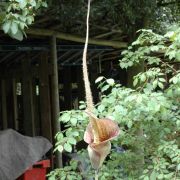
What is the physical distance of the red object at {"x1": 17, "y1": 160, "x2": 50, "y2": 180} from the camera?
19.9 ft

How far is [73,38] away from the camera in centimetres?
695

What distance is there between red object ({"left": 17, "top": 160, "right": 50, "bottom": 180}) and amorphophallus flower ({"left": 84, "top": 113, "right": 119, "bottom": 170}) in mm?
5057

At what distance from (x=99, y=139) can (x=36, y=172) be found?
5.31 metres

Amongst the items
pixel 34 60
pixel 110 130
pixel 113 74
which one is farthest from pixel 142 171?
pixel 113 74

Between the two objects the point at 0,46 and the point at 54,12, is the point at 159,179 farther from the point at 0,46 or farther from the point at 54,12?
the point at 0,46

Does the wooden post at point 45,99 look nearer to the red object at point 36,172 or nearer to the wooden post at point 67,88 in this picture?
the red object at point 36,172

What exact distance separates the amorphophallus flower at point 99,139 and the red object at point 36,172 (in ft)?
16.6

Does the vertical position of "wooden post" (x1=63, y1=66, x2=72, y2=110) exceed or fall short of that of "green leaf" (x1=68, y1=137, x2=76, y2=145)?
it exceeds it

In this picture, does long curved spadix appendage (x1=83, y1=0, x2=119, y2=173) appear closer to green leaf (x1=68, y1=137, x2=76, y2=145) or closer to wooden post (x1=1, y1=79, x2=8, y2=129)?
green leaf (x1=68, y1=137, x2=76, y2=145)

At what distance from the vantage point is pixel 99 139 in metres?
1.08

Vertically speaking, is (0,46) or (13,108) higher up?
(0,46)

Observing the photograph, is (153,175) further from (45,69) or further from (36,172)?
(45,69)

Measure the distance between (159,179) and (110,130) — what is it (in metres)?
1.75

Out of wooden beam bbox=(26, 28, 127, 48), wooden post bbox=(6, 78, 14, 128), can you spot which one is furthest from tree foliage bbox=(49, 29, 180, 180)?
wooden post bbox=(6, 78, 14, 128)
